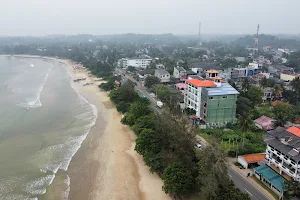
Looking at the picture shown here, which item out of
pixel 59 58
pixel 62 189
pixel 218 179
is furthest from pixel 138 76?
pixel 59 58

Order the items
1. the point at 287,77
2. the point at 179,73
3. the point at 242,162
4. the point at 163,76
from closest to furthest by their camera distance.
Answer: the point at 242,162 < the point at 163,76 < the point at 287,77 < the point at 179,73

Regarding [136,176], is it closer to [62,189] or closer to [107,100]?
[62,189]

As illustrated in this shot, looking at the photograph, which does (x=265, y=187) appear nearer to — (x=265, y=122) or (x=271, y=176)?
(x=271, y=176)

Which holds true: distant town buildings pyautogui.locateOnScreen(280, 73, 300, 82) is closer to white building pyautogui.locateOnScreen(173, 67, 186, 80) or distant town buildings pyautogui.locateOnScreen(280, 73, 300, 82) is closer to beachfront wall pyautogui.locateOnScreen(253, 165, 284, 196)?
white building pyautogui.locateOnScreen(173, 67, 186, 80)

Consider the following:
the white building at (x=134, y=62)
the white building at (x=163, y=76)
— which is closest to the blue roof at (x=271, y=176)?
the white building at (x=163, y=76)

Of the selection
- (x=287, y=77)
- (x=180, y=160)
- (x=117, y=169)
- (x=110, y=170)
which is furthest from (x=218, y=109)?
(x=287, y=77)
